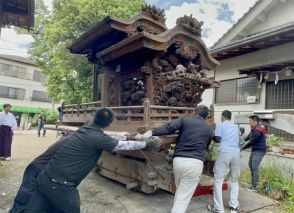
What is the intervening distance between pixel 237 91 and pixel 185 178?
27.2ft

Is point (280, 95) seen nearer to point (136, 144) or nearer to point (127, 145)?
point (136, 144)

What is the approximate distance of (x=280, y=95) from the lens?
9.94m

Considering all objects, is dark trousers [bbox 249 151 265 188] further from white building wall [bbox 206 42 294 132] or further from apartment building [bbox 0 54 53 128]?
apartment building [bbox 0 54 53 128]

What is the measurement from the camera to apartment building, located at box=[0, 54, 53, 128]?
1583 inches

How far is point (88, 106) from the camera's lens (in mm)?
10461

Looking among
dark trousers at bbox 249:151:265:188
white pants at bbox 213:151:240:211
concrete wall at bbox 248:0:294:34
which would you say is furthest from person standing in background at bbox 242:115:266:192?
concrete wall at bbox 248:0:294:34

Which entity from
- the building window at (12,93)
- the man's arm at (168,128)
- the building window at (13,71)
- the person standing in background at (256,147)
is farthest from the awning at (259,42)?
the building window at (12,93)

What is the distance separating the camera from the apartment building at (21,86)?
1583 inches

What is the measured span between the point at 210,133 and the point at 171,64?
3256mm

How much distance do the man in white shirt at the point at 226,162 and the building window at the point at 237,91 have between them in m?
5.77

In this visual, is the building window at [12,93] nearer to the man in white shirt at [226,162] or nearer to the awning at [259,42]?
the awning at [259,42]

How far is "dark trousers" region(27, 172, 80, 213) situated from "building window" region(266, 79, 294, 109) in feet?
28.5

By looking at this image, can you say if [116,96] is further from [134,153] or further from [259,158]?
[259,158]

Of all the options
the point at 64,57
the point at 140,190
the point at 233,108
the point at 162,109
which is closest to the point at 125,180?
the point at 140,190
